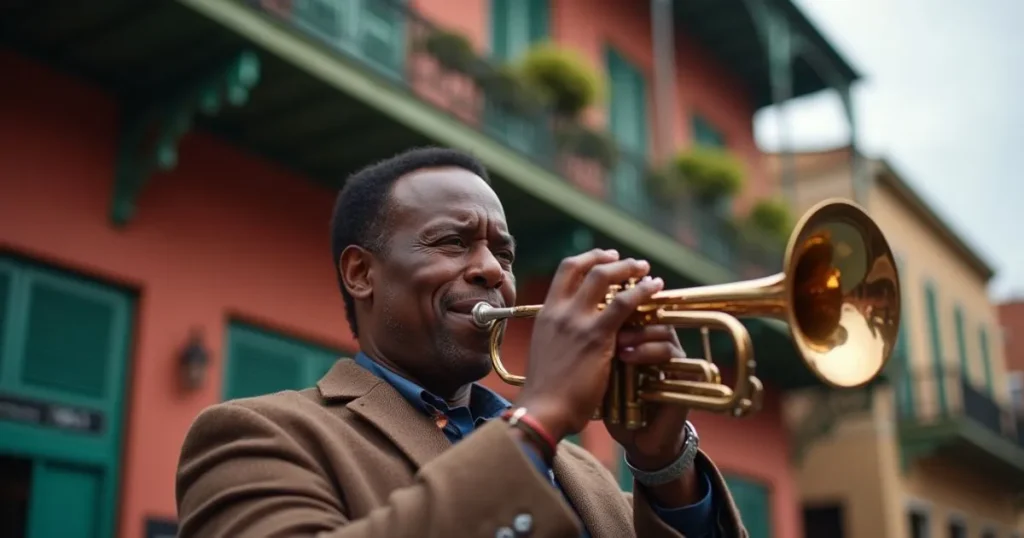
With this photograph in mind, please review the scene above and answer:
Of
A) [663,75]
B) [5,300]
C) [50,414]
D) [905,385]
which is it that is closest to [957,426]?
[905,385]

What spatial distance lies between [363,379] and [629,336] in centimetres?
72

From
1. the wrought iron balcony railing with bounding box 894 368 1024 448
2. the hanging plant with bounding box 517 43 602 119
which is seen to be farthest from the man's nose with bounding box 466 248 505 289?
the wrought iron balcony railing with bounding box 894 368 1024 448

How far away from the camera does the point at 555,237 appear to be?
9.36m

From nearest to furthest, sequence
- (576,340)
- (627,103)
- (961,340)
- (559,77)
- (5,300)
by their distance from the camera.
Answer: (576,340) < (5,300) < (559,77) < (627,103) < (961,340)

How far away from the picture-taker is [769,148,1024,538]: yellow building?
1669 cm

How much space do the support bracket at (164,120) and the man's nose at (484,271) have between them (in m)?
4.30

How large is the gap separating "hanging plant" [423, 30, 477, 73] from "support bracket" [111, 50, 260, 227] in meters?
2.06

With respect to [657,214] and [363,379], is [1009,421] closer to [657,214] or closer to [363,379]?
[657,214]

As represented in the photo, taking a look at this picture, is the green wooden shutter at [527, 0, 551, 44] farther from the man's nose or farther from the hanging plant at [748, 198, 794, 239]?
the man's nose

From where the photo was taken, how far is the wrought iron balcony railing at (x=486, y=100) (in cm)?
773

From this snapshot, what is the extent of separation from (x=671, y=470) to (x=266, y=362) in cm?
542

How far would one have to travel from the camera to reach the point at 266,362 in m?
7.35

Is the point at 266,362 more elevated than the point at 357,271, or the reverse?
the point at 266,362

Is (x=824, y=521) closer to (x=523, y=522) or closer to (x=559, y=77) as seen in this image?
(x=559, y=77)
